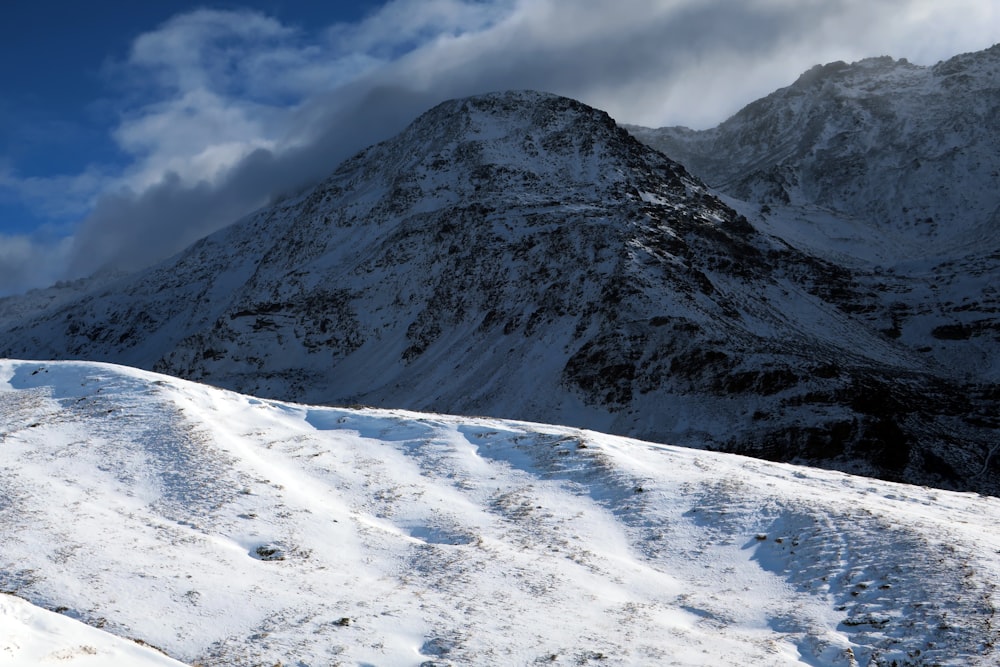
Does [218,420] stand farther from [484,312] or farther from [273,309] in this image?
[273,309]

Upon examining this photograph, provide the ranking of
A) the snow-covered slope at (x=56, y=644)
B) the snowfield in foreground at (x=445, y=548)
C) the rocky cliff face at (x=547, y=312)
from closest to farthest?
the snow-covered slope at (x=56, y=644)
the snowfield in foreground at (x=445, y=548)
the rocky cliff face at (x=547, y=312)

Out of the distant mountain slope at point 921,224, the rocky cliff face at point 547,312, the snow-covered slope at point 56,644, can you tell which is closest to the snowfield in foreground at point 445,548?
the snow-covered slope at point 56,644

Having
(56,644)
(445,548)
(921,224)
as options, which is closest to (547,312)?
(445,548)

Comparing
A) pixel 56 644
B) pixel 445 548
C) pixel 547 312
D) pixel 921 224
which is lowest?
pixel 445 548

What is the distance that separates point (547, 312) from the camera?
3799 inches

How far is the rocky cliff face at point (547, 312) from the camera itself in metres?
75.1

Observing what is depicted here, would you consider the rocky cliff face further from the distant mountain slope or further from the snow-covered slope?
the snow-covered slope

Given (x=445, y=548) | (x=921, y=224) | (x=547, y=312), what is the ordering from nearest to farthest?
1. (x=445, y=548)
2. (x=547, y=312)
3. (x=921, y=224)

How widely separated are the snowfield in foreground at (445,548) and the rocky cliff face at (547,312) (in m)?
47.9

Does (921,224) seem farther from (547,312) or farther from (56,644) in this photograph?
(56,644)

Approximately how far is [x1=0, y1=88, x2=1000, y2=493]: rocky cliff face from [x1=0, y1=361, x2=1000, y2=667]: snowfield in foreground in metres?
47.9

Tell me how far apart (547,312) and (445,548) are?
77.2m

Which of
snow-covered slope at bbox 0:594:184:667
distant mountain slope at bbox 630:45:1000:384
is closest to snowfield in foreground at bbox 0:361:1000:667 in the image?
snow-covered slope at bbox 0:594:184:667

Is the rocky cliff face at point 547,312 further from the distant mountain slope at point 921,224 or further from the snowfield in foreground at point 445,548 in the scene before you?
the snowfield in foreground at point 445,548
